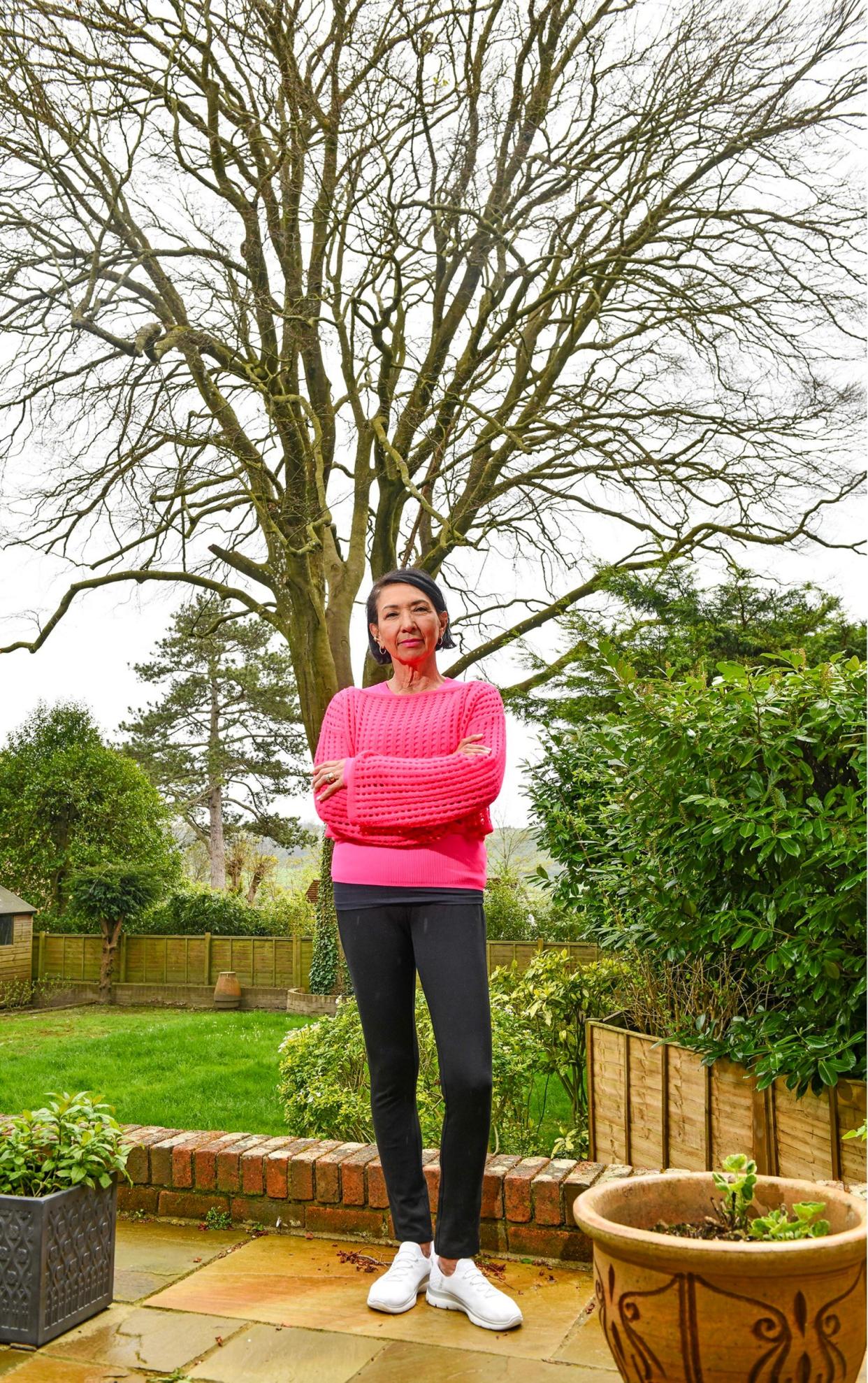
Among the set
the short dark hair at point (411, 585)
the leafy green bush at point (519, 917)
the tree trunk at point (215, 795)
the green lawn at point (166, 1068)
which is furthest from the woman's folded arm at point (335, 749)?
the tree trunk at point (215, 795)

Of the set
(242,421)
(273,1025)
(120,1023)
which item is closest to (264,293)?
(242,421)

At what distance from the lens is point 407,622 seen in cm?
243

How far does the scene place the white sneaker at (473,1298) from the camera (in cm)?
214

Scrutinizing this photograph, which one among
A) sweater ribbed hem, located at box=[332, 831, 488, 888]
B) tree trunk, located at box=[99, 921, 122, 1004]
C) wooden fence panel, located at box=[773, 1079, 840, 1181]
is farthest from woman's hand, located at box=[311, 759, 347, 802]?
tree trunk, located at box=[99, 921, 122, 1004]

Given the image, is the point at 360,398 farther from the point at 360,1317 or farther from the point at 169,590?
the point at 360,1317

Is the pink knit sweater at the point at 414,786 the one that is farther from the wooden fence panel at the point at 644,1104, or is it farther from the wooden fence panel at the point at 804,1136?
the wooden fence panel at the point at 644,1104

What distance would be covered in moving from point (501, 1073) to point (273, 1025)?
8.71 m

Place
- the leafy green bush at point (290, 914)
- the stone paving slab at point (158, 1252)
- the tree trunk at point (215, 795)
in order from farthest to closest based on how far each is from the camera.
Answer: the tree trunk at point (215, 795) → the leafy green bush at point (290, 914) → the stone paving slab at point (158, 1252)

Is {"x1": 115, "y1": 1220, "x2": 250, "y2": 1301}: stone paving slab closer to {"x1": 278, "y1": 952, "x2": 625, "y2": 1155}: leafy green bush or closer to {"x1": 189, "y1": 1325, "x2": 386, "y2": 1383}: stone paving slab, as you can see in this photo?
{"x1": 189, "y1": 1325, "x2": 386, "y2": 1383}: stone paving slab

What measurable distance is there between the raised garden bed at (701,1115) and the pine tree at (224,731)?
68.2 ft

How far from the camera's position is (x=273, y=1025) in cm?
1184

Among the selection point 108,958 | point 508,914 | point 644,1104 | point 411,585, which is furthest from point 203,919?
point 411,585

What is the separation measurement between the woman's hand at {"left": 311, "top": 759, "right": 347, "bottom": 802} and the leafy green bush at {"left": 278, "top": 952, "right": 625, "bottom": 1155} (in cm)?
144

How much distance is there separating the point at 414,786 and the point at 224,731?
23.2 meters
